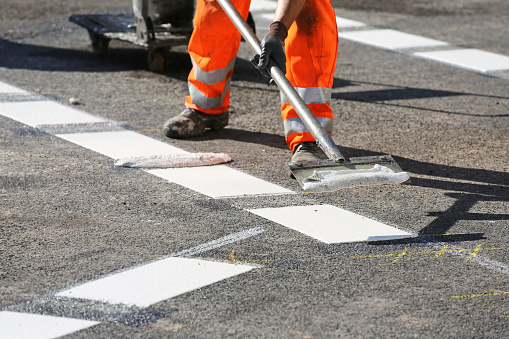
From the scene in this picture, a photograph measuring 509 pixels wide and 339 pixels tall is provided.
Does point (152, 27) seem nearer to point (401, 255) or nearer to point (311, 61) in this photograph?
point (311, 61)

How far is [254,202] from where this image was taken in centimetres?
361

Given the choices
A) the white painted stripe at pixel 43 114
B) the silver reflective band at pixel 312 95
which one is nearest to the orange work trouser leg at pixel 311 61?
the silver reflective band at pixel 312 95

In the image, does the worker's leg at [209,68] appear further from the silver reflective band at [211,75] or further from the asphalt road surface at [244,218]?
the asphalt road surface at [244,218]

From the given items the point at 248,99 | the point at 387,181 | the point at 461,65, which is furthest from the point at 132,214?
the point at 461,65

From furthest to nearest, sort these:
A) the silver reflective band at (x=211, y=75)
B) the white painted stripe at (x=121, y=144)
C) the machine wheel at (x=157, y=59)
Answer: the machine wheel at (x=157, y=59) → the silver reflective band at (x=211, y=75) → the white painted stripe at (x=121, y=144)

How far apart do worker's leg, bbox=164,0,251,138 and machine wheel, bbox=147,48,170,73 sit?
1597mm

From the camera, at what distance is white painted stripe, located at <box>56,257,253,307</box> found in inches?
104

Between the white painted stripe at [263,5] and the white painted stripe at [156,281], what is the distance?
653cm

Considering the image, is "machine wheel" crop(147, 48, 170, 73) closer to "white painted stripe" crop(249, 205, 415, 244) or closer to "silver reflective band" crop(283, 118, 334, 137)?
"silver reflective band" crop(283, 118, 334, 137)

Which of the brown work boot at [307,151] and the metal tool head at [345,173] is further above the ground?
the metal tool head at [345,173]

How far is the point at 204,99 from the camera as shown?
4.70 metres

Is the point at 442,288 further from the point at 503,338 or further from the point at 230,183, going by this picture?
the point at 230,183

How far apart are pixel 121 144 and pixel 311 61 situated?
1164mm

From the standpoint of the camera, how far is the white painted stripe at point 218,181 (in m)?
3.75
